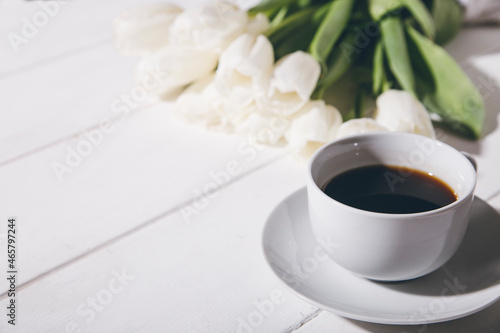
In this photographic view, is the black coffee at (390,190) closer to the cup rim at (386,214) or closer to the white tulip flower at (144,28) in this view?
the cup rim at (386,214)

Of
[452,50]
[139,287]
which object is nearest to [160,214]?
[139,287]

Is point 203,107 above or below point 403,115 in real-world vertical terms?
above

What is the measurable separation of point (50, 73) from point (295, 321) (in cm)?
70

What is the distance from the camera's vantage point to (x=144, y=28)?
2.76 feet

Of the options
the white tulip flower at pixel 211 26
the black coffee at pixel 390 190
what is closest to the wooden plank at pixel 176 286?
the black coffee at pixel 390 190

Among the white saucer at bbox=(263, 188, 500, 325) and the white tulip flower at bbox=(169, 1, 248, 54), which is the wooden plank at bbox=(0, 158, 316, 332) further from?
the white tulip flower at bbox=(169, 1, 248, 54)

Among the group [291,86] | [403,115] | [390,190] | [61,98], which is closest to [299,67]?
[291,86]

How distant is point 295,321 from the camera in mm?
502

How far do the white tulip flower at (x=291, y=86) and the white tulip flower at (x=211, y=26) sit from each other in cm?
9

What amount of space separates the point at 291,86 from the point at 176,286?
0.92 feet

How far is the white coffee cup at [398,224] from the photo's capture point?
45 centimetres

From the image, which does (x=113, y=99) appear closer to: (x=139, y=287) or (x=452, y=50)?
(x=139, y=287)

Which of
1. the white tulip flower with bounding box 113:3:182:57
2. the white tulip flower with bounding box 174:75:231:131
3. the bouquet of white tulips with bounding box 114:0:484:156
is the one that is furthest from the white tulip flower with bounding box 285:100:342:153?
the white tulip flower with bounding box 113:3:182:57

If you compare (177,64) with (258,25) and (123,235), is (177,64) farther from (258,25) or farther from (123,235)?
(123,235)
